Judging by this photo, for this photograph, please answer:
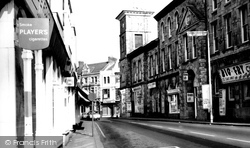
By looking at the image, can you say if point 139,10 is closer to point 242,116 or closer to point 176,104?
point 176,104

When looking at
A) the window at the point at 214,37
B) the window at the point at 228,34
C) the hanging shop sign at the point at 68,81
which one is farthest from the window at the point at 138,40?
the hanging shop sign at the point at 68,81

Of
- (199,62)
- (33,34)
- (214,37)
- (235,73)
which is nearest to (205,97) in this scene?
(235,73)

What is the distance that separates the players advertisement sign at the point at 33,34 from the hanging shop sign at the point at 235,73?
78.2ft

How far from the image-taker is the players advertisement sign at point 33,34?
7.29 meters

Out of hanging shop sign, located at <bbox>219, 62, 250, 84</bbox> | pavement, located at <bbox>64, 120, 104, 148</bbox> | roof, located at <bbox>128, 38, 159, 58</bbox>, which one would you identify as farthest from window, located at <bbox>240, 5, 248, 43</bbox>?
roof, located at <bbox>128, 38, 159, 58</bbox>

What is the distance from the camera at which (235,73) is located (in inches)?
1214

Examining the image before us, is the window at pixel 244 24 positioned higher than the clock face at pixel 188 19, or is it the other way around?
the clock face at pixel 188 19

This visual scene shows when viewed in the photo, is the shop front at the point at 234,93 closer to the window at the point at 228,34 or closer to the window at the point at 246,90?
the window at the point at 246,90

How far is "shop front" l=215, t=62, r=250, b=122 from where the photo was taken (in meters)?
29.6

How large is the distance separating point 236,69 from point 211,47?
591 centimetres

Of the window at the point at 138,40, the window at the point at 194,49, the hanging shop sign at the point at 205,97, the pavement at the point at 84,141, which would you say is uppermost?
the window at the point at 138,40

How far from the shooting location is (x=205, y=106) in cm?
3338

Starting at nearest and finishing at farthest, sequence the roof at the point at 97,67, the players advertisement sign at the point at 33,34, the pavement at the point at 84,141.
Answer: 1. the players advertisement sign at the point at 33,34
2. the pavement at the point at 84,141
3. the roof at the point at 97,67

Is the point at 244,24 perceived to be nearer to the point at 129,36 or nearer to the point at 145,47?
the point at 145,47
